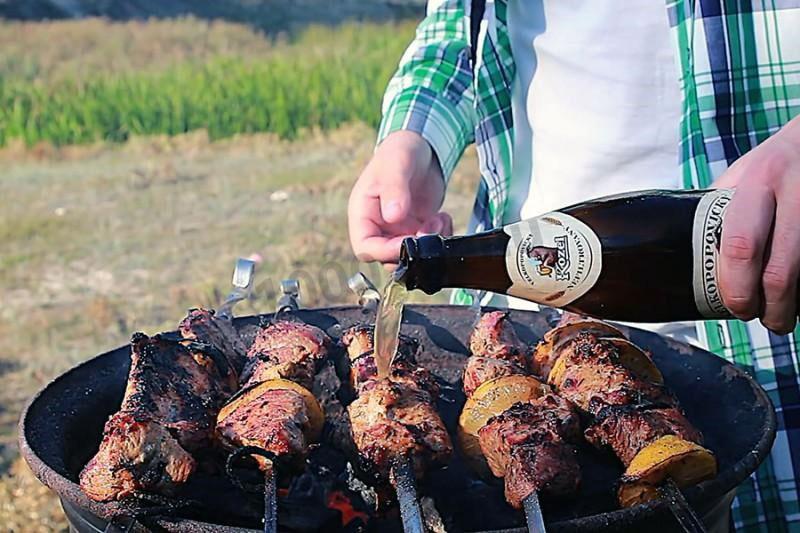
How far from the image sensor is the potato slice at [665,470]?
1482mm

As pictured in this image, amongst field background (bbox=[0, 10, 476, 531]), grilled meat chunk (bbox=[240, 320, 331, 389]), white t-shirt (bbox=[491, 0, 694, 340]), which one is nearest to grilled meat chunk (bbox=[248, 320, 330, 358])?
grilled meat chunk (bbox=[240, 320, 331, 389])

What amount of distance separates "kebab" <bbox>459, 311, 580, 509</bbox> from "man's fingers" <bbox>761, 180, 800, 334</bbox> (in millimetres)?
408

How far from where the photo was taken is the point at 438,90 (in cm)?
262

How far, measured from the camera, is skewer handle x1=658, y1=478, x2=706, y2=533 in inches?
53.4

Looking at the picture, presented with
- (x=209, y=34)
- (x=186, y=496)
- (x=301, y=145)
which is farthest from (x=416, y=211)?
(x=209, y=34)

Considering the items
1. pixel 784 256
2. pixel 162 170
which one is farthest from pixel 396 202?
pixel 162 170

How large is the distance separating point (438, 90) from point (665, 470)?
1.42 metres

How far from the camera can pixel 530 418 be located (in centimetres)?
165

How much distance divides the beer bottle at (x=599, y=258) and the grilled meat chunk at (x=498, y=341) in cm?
24

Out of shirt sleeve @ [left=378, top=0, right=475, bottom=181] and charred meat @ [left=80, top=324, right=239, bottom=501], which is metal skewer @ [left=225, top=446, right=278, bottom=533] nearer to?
charred meat @ [left=80, top=324, right=239, bottom=501]

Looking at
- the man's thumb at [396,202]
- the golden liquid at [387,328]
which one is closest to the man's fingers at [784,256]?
the golden liquid at [387,328]

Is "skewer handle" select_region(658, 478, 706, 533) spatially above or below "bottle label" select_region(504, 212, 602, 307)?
below

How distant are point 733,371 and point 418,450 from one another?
28.3 inches

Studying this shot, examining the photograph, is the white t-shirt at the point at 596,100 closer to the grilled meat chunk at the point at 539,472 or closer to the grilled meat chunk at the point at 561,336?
the grilled meat chunk at the point at 561,336
